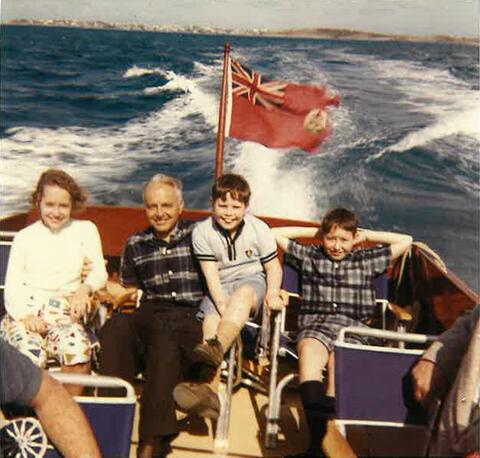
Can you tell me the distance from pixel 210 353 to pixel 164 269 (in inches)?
18.1

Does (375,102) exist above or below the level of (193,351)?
above

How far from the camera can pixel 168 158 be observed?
10812 millimetres

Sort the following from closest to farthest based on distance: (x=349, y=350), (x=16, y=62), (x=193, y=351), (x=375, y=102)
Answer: (x=349, y=350) → (x=193, y=351) → (x=375, y=102) → (x=16, y=62)

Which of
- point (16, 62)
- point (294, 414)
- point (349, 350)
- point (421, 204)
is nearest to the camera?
point (349, 350)

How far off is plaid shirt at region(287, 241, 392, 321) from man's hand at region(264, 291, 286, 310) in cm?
23

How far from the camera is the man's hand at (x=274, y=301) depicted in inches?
82.3

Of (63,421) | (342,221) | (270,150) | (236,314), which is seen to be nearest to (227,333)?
(236,314)

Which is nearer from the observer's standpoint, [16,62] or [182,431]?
[182,431]

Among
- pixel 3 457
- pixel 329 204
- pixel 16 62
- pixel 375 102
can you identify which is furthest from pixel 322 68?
pixel 3 457

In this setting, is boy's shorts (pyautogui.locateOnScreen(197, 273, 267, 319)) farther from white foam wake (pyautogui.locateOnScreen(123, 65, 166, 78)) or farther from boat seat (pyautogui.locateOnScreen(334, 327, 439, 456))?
white foam wake (pyautogui.locateOnScreen(123, 65, 166, 78))

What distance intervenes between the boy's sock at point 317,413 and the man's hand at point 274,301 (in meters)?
0.30

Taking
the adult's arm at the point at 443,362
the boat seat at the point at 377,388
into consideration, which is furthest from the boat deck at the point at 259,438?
the adult's arm at the point at 443,362

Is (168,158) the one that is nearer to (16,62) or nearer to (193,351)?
(16,62)

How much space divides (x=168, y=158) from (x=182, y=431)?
897 cm
